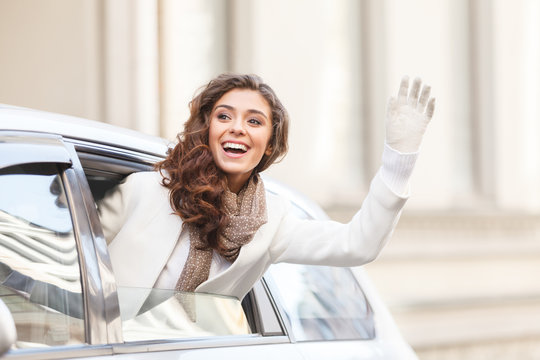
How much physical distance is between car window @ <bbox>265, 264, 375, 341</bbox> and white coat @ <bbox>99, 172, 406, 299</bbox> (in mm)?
114

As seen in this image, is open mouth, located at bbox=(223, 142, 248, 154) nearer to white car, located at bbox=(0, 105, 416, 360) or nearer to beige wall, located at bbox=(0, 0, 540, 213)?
white car, located at bbox=(0, 105, 416, 360)

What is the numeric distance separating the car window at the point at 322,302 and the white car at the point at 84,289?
2 centimetres

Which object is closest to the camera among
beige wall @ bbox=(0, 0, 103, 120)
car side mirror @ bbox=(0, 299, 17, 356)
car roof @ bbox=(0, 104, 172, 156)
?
car side mirror @ bbox=(0, 299, 17, 356)

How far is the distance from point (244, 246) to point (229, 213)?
0.11 meters

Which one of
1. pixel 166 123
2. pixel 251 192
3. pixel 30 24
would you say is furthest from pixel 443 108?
pixel 251 192

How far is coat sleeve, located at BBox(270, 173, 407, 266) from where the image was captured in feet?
8.19

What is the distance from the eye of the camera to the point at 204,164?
8.52 feet

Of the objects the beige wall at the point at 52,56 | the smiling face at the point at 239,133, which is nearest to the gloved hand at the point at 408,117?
the smiling face at the point at 239,133

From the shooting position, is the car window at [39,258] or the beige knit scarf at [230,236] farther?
the beige knit scarf at [230,236]

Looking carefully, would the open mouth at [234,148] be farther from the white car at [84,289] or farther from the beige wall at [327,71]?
the beige wall at [327,71]

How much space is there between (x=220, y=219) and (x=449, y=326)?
6.23 metres

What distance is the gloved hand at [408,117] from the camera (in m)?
2.43

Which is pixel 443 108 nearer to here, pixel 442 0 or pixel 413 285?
pixel 442 0

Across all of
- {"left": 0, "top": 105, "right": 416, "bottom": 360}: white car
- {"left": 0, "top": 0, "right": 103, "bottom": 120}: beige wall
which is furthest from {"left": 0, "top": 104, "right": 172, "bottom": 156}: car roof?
{"left": 0, "top": 0, "right": 103, "bottom": 120}: beige wall
